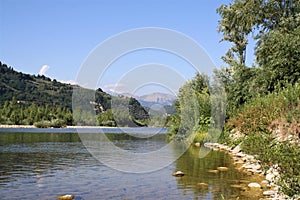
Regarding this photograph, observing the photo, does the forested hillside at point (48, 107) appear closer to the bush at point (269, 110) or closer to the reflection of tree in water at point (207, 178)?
the bush at point (269, 110)

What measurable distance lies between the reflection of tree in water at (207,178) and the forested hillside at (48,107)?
2068 cm

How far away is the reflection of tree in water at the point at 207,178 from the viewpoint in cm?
1331

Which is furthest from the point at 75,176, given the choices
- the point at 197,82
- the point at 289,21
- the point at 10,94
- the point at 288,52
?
the point at 10,94

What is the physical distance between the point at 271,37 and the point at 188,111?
15.1 m

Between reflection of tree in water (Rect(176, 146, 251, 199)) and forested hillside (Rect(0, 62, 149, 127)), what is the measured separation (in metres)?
20.7

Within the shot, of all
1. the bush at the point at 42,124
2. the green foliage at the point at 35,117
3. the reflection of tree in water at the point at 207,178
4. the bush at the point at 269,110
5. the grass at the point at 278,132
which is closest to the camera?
the grass at the point at 278,132

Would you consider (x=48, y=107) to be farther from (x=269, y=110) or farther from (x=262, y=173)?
(x=262, y=173)

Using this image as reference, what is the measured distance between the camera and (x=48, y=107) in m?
141

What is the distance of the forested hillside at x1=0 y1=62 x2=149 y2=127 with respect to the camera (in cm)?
8462

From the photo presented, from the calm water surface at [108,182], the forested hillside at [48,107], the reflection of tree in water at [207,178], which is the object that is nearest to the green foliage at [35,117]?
the forested hillside at [48,107]

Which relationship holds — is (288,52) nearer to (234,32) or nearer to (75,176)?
(234,32)

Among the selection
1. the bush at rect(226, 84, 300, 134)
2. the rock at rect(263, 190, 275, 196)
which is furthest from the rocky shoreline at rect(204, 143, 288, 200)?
the bush at rect(226, 84, 300, 134)

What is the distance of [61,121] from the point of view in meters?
121

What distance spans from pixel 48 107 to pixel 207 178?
432 ft
